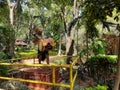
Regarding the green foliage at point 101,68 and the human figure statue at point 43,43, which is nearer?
the human figure statue at point 43,43

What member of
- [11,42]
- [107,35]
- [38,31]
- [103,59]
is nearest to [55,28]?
[107,35]

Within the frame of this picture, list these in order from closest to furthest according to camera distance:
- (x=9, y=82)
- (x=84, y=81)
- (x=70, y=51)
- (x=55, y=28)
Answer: (x=9, y=82) < (x=84, y=81) < (x=70, y=51) < (x=55, y=28)

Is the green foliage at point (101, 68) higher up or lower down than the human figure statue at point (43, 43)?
lower down

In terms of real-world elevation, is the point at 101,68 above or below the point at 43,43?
below

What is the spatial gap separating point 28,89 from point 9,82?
1059mm

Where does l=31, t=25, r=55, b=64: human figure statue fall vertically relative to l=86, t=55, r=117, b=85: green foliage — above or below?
above

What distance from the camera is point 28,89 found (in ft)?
28.8

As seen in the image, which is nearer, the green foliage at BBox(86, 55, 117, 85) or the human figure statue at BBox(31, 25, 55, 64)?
the human figure statue at BBox(31, 25, 55, 64)

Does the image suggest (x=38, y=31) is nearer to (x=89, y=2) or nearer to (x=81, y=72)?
(x=89, y=2)

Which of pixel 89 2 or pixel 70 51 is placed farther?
pixel 70 51

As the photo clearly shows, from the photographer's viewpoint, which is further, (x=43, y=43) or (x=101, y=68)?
(x=101, y=68)

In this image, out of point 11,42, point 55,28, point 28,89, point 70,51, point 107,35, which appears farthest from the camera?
point 55,28

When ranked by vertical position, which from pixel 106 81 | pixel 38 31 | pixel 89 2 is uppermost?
pixel 89 2

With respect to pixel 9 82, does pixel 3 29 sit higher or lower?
higher
